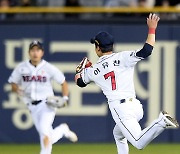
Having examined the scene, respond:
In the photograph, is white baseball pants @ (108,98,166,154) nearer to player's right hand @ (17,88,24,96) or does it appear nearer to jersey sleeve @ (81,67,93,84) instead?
jersey sleeve @ (81,67,93,84)

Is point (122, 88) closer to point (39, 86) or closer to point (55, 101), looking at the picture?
point (55, 101)

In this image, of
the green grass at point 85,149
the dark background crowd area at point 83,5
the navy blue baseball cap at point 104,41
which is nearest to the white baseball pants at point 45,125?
the green grass at point 85,149

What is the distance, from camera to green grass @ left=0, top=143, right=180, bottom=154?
15055 millimetres

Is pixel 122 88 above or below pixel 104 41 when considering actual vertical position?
below

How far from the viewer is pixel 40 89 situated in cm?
1420

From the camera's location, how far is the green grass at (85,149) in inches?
593

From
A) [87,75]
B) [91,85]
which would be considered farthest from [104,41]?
[91,85]

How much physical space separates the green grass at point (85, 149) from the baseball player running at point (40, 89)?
2.43 feet

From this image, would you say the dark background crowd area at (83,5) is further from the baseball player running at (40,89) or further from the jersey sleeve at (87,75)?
the jersey sleeve at (87,75)

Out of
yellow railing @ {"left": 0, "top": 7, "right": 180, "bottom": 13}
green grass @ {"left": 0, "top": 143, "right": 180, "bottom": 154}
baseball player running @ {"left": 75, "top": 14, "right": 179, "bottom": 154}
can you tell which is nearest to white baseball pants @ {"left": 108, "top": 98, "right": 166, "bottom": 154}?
baseball player running @ {"left": 75, "top": 14, "right": 179, "bottom": 154}

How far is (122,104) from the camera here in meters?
11.6

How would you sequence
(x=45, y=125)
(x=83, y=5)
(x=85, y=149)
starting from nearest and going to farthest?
(x=45, y=125) → (x=85, y=149) → (x=83, y=5)

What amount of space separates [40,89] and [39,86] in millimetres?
55

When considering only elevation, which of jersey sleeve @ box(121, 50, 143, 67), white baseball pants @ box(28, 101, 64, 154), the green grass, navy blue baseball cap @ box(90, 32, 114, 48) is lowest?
the green grass
